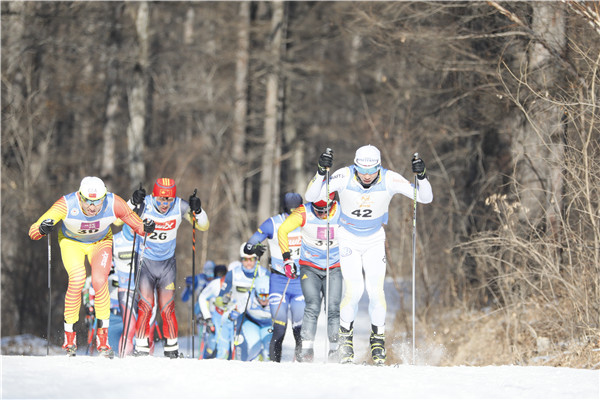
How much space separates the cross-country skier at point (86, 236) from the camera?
8.85 m

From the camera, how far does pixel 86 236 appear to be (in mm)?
9117

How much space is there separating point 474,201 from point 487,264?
176 centimetres

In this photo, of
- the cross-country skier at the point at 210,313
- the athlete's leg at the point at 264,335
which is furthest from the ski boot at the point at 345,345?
the cross-country skier at the point at 210,313

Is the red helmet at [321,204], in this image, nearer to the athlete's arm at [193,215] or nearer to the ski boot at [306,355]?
the athlete's arm at [193,215]

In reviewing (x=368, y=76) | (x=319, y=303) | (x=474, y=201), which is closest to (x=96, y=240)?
(x=319, y=303)

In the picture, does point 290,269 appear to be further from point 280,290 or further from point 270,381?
point 270,381

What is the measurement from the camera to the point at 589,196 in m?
9.61

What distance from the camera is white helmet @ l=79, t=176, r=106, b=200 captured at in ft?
28.9

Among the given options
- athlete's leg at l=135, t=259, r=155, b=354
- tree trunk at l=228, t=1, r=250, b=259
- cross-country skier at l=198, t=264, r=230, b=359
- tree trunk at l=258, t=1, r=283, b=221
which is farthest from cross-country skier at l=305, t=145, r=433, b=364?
tree trunk at l=258, t=1, r=283, b=221

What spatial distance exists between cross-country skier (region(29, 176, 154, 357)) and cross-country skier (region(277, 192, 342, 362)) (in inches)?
67.3

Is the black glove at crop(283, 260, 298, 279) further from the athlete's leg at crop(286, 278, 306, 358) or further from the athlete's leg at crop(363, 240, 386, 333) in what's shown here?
the athlete's leg at crop(286, 278, 306, 358)

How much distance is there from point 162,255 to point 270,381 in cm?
363

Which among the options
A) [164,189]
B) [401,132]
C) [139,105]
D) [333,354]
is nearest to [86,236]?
[164,189]

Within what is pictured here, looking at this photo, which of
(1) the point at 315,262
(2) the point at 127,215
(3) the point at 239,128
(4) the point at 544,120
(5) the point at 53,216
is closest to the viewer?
(5) the point at 53,216
